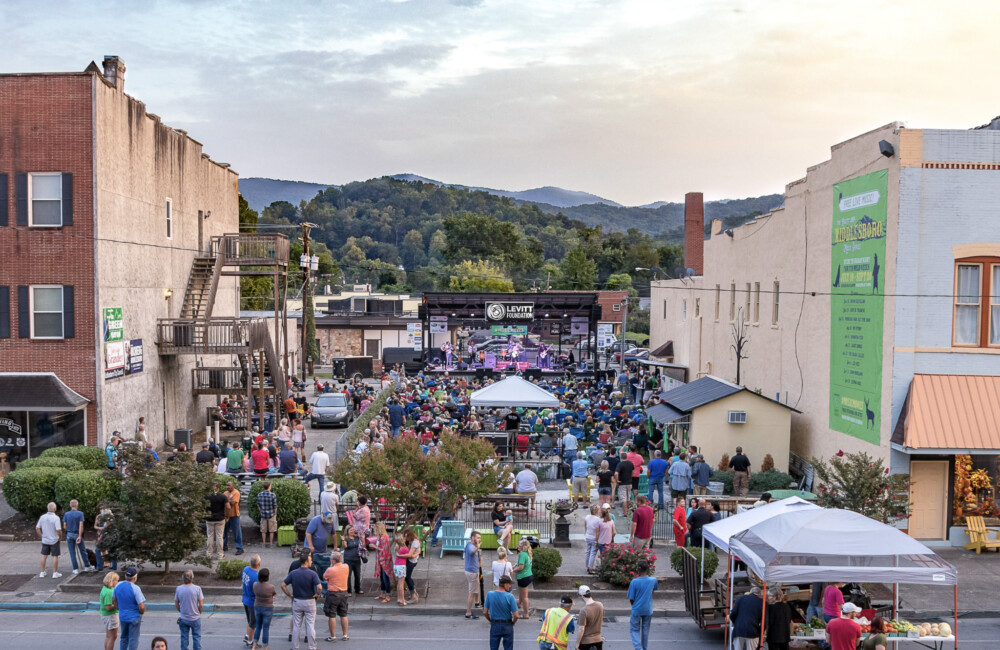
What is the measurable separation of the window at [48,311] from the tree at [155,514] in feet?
32.6

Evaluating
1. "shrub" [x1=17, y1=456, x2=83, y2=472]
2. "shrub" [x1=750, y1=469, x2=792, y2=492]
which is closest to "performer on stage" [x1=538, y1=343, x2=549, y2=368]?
"shrub" [x1=750, y1=469, x2=792, y2=492]

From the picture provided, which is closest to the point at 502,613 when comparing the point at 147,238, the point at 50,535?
the point at 50,535

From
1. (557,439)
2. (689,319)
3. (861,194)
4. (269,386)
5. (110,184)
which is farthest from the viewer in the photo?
(689,319)

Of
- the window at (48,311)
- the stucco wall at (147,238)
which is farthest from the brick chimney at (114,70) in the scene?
the window at (48,311)

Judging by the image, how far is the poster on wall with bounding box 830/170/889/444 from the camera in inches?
775

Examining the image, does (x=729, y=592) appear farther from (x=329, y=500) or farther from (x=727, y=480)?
(x=727, y=480)

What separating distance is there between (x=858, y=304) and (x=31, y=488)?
18839 mm

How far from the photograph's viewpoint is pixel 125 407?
25.9 m

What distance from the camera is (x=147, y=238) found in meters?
28.1

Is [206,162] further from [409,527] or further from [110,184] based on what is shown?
[409,527]

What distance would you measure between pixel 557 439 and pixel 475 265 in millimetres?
90492

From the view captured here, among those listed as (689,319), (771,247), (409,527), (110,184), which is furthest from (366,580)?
(689,319)

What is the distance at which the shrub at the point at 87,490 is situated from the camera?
18.4 metres

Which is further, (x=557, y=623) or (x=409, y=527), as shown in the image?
(x=409, y=527)
